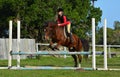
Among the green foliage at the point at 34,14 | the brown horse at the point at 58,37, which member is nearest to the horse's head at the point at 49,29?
the brown horse at the point at 58,37

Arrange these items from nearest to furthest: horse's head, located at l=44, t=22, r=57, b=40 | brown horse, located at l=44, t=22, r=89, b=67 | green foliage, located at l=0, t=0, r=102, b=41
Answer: horse's head, located at l=44, t=22, r=57, b=40 < brown horse, located at l=44, t=22, r=89, b=67 < green foliage, located at l=0, t=0, r=102, b=41

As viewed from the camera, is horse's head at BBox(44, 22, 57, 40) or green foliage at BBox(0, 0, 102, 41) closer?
horse's head at BBox(44, 22, 57, 40)

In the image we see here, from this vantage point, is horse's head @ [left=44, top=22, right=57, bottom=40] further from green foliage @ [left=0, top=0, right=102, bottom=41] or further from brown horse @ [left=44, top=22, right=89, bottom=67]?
green foliage @ [left=0, top=0, right=102, bottom=41]

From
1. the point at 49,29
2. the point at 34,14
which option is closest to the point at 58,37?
the point at 49,29

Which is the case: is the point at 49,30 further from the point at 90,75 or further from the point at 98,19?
the point at 98,19

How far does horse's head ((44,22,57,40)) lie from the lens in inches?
590

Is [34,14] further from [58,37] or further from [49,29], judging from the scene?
[49,29]

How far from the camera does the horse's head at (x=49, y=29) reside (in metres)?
15.0

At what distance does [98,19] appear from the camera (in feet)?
172

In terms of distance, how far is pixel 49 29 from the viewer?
1512 centimetres

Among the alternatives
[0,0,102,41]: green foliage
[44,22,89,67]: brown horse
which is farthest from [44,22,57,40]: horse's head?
[0,0,102,41]: green foliage

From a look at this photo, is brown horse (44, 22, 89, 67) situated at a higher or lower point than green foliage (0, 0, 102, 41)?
lower

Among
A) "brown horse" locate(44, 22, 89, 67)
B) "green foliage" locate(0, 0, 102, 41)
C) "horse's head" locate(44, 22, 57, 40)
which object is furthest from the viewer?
"green foliage" locate(0, 0, 102, 41)

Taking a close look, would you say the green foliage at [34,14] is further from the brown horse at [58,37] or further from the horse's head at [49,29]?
the horse's head at [49,29]
